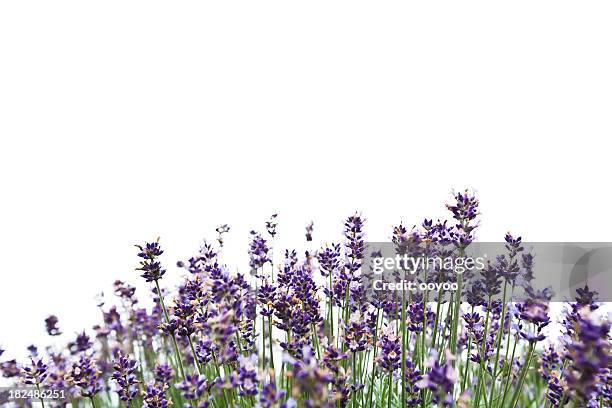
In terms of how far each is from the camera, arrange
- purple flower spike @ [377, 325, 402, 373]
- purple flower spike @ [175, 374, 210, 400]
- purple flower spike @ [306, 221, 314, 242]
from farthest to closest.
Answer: purple flower spike @ [306, 221, 314, 242], purple flower spike @ [377, 325, 402, 373], purple flower spike @ [175, 374, 210, 400]

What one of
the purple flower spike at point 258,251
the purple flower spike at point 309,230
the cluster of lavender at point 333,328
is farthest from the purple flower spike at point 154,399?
the purple flower spike at point 309,230

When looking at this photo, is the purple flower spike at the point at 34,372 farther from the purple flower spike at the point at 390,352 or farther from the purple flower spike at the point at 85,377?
the purple flower spike at the point at 390,352

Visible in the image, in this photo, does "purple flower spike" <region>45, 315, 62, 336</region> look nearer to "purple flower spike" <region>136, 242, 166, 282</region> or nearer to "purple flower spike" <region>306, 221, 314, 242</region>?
"purple flower spike" <region>136, 242, 166, 282</region>

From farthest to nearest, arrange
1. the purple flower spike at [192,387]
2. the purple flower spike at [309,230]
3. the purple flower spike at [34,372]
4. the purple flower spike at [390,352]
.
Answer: the purple flower spike at [309,230] → the purple flower spike at [34,372] → the purple flower spike at [390,352] → the purple flower spike at [192,387]

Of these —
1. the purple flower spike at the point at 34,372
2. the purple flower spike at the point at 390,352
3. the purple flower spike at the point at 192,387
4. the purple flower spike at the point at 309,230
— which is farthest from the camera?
the purple flower spike at the point at 309,230

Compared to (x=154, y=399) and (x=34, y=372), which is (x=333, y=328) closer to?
(x=154, y=399)

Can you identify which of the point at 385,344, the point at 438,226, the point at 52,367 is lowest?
the point at 52,367

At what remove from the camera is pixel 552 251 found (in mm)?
→ 5305

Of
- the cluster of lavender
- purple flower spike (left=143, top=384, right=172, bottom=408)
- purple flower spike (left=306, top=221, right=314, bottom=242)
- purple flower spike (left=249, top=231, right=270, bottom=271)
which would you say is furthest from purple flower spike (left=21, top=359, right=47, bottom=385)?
purple flower spike (left=306, top=221, right=314, bottom=242)

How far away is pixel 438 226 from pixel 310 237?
1.10m

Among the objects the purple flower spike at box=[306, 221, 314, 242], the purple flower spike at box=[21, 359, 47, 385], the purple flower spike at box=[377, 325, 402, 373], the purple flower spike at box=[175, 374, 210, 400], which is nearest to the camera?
the purple flower spike at box=[175, 374, 210, 400]

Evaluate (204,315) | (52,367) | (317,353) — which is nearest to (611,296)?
(317,353)

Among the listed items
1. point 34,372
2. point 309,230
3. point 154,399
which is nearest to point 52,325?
point 34,372

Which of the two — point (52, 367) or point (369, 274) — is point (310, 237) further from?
point (52, 367)
